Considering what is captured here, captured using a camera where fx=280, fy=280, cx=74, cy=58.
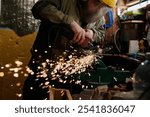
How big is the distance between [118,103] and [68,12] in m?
0.78

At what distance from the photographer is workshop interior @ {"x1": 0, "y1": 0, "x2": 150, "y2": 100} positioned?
2.10 metres

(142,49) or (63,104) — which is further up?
(142,49)

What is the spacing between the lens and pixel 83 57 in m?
2.19

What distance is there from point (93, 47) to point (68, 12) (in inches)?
13.1

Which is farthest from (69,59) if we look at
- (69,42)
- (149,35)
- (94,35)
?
(149,35)

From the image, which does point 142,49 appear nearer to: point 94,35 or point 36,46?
point 94,35

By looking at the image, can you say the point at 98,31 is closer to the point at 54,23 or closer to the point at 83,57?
the point at 83,57

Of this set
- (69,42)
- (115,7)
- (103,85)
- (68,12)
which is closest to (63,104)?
(103,85)

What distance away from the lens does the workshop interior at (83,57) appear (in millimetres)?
2102

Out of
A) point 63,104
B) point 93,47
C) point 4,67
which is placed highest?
point 93,47

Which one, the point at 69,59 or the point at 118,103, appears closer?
the point at 118,103

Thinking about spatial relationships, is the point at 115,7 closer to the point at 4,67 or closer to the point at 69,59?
the point at 69,59

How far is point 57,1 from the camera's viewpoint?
2.12m

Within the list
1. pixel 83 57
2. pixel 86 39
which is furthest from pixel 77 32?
pixel 83 57
